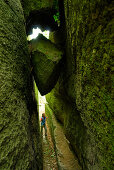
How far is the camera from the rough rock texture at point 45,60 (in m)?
3.81

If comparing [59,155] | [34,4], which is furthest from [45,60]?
[59,155]

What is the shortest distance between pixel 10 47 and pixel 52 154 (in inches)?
239

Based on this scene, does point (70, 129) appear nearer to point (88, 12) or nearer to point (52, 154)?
point (52, 154)

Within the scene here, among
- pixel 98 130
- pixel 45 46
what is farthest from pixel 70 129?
pixel 45 46

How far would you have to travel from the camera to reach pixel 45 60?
12.5 feet

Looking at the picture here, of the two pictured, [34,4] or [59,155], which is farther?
[59,155]

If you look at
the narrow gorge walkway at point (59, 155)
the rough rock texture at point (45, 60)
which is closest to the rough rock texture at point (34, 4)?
Result: the rough rock texture at point (45, 60)

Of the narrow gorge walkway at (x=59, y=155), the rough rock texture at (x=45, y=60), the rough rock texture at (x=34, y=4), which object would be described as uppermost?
the rough rock texture at (x=34, y=4)

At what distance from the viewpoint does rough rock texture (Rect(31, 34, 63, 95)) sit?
3.81 meters

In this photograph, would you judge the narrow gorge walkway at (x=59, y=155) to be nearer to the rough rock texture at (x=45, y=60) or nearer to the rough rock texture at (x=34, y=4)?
the rough rock texture at (x=45, y=60)

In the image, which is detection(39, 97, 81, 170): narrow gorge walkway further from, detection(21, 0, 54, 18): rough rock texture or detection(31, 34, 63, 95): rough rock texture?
detection(21, 0, 54, 18): rough rock texture

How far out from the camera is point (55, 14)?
15.5ft

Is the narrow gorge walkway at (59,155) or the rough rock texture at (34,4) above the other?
the rough rock texture at (34,4)

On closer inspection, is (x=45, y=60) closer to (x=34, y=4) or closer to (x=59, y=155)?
(x=34, y=4)
